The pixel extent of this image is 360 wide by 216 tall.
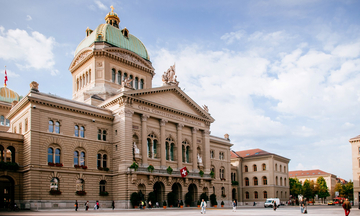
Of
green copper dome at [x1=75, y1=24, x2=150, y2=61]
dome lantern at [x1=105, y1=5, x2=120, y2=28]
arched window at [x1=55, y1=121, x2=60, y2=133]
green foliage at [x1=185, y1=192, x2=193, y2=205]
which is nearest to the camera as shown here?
arched window at [x1=55, y1=121, x2=60, y2=133]

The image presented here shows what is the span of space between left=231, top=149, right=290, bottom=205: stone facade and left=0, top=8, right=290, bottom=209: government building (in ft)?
49.0

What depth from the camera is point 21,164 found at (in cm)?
4609

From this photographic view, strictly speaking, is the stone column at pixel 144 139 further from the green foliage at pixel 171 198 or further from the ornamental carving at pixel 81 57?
the ornamental carving at pixel 81 57

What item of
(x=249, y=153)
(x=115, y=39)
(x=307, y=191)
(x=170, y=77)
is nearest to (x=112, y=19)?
(x=115, y=39)

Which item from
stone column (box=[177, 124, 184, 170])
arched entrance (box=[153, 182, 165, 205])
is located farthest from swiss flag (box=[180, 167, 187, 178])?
arched entrance (box=[153, 182, 165, 205])

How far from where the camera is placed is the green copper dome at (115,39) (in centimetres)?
6831

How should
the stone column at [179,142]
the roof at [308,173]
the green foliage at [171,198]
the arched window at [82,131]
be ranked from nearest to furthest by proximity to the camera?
1. the arched window at [82,131]
2. the green foliage at [171,198]
3. the stone column at [179,142]
4. the roof at [308,173]

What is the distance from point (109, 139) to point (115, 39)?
2406 centimetres

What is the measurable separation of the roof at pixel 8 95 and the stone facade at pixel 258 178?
5391 centimetres

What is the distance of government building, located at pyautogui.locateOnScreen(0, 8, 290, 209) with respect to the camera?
45.7 meters

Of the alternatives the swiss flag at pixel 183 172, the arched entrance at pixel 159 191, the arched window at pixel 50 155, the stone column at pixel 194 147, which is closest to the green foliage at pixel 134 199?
the arched entrance at pixel 159 191

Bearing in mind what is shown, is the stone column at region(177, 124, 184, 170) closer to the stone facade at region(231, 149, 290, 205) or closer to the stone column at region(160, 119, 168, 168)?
the stone column at region(160, 119, 168, 168)

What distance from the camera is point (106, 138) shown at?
176 ft


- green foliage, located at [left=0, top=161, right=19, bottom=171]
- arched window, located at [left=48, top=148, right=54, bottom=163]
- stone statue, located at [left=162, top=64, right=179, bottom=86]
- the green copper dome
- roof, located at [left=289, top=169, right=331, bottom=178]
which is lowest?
roof, located at [left=289, top=169, right=331, bottom=178]
